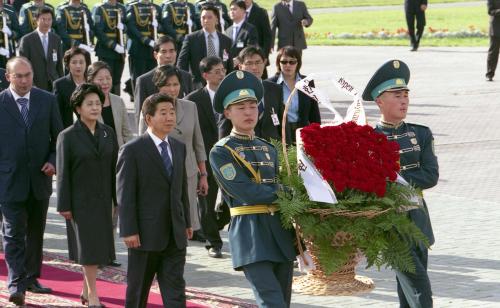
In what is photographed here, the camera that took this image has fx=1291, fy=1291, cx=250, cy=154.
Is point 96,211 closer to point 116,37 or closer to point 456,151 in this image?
point 456,151

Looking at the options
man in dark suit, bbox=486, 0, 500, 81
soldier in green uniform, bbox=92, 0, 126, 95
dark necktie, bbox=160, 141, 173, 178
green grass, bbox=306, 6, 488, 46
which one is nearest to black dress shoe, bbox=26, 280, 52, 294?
dark necktie, bbox=160, 141, 173, 178

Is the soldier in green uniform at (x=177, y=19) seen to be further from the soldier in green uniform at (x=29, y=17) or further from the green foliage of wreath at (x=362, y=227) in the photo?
the green foliage of wreath at (x=362, y=227)

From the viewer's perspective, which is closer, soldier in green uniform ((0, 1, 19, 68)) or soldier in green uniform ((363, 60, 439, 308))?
soldier in green uniform ((363, 60, 439, 308))

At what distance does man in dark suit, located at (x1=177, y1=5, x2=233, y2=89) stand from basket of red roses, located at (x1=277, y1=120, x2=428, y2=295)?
8.86m

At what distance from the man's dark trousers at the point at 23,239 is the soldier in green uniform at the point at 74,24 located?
1104cm

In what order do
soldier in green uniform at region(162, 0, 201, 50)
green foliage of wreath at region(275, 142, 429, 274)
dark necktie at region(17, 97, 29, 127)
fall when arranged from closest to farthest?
green foliage of wreath at region(275, 142, 429, 274), dark necktie at region(17, 97, 29, 127), soldier in green uniform at region(162, 0, 201, 50)

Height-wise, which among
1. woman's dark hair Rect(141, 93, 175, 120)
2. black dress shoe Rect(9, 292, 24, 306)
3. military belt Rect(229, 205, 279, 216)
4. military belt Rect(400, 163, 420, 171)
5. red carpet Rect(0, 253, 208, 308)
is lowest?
red carpet Rect(0, 253, 208, 308)

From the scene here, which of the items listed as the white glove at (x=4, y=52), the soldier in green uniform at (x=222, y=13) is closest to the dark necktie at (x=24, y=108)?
the white glove at (x=4, y=52)

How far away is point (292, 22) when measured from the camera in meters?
23.0

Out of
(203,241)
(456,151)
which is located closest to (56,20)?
(456,151)

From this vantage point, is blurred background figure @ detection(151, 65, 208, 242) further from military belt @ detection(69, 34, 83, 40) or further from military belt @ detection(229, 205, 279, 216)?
military belt @ detection(69, 34, 83, 40)

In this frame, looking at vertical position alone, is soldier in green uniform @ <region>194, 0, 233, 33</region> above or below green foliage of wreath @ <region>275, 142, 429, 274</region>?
above

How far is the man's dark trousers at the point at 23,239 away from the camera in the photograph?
1010 cm

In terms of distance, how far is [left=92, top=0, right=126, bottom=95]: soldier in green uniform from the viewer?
21.7 metres
